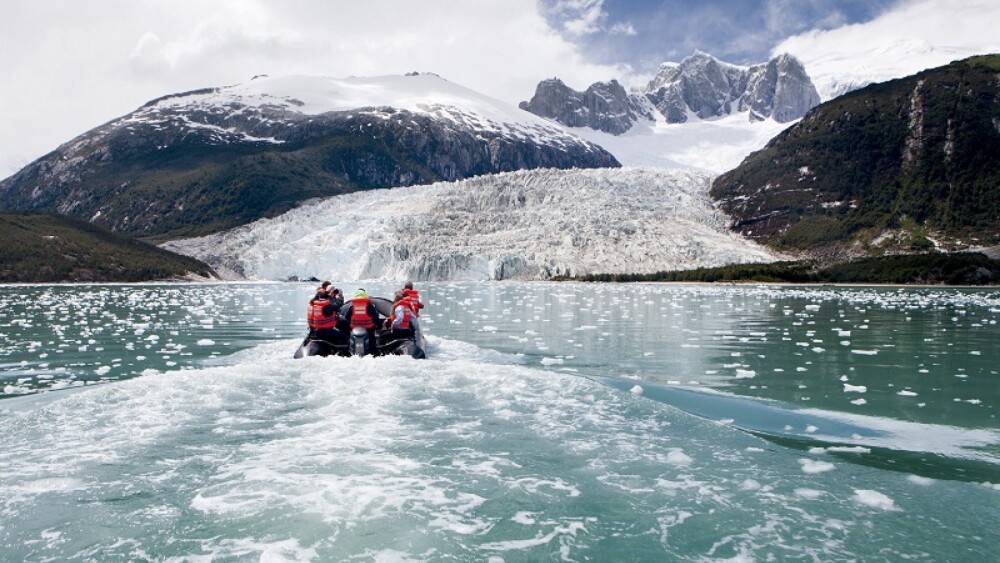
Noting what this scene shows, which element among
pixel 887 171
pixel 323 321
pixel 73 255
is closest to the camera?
pixel 323 321

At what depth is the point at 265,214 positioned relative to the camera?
136625 millimetres

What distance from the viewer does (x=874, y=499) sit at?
6723 millimetres

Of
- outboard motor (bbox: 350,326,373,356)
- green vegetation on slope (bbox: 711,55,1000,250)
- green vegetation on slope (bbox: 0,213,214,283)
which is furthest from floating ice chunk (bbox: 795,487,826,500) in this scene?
green vegetation on slope (bbox: 711,55,1000,250)

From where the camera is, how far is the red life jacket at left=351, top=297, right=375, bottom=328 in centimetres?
1529

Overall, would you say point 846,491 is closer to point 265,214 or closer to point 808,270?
point 808,270

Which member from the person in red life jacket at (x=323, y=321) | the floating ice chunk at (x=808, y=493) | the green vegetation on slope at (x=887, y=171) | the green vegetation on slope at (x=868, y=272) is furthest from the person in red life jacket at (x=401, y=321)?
the green vegetation on slope at (x=887, y=171)

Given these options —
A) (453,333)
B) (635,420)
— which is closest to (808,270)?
(453,333)

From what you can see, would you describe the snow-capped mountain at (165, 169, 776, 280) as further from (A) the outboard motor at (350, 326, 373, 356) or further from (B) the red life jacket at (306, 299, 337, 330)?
(A) the outboard motor at (350, 326, 373, 356)

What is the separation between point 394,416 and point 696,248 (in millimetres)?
73467

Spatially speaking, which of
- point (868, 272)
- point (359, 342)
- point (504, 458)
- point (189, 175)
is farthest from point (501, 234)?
point (189, 175)

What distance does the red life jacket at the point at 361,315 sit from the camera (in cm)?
1529

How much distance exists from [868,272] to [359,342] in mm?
60780

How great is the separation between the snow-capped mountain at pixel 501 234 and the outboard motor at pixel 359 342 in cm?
5822

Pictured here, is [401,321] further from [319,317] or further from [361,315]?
[319,317]
